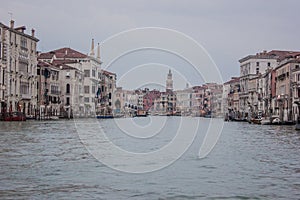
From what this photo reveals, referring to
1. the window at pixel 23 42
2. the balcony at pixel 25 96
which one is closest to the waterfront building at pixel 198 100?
the balcony at pixel 25 96

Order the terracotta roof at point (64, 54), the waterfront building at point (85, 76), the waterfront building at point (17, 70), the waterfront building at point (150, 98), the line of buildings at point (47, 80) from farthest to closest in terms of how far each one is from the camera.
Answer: the waterfront building at point (150, 98) < the terracotta roof at point (64, 54) < the waterfront building at point (85, 76) < the line of buildings at point (47, 80) < the waterfront building at point (17, 70)

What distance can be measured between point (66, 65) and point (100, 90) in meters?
15.1

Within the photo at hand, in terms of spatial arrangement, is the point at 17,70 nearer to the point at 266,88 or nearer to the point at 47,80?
the point at 47,80

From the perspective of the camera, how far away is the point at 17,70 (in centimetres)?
5359

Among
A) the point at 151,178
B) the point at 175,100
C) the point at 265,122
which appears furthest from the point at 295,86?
the point at 175,100

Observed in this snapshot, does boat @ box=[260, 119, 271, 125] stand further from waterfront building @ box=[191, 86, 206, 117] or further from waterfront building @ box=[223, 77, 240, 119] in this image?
waterfront building @ box=[191, 86, 206, 117]

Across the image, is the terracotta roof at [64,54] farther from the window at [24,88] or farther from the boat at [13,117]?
the boat at [13,117]

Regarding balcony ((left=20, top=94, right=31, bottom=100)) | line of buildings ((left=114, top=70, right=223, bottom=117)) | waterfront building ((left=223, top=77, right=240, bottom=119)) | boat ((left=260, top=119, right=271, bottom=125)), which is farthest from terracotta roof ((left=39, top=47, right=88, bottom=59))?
boat ((left=260, top=119, right=271, bottom=125))

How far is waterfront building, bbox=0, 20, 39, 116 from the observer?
162ft

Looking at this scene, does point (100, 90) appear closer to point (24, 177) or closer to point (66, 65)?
point (66, 65)

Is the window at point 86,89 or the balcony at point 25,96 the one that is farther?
the window at point 86,89

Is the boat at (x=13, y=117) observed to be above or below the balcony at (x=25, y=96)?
below

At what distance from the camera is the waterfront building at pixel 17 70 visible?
162 ft

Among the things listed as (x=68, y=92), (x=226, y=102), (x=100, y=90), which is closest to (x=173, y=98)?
(x=226, y=102)
